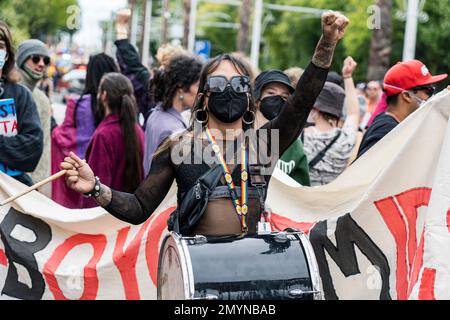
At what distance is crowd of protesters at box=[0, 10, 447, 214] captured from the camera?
5660mm

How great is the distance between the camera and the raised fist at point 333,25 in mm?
3865

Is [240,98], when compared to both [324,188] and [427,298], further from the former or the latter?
[324,188]

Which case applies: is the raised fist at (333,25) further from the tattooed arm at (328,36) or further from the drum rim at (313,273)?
the drum rim at (313,273)

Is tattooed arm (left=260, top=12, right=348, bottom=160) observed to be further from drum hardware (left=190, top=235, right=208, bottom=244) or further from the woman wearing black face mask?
drum hardware (left=190, top=235, right=208, bottom=244)

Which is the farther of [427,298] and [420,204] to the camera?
[420,204]

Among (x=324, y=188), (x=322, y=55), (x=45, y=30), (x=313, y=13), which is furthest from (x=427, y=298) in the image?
(x=45, y=30)

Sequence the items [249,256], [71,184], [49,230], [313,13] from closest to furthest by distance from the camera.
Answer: [249,256] → [71,184] → [49,230] → [313,13]

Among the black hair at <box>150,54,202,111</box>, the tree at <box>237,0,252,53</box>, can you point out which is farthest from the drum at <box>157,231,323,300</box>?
the tree at <box>237,0,252,53</box>

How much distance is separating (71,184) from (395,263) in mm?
1971

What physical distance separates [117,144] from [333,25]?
328cm

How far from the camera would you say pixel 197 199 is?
3.87 meters

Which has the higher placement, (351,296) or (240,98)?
(240,98)

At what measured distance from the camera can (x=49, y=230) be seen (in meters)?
5.73

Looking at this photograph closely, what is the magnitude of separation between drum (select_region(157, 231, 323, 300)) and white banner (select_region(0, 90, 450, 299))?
69 centimetres
